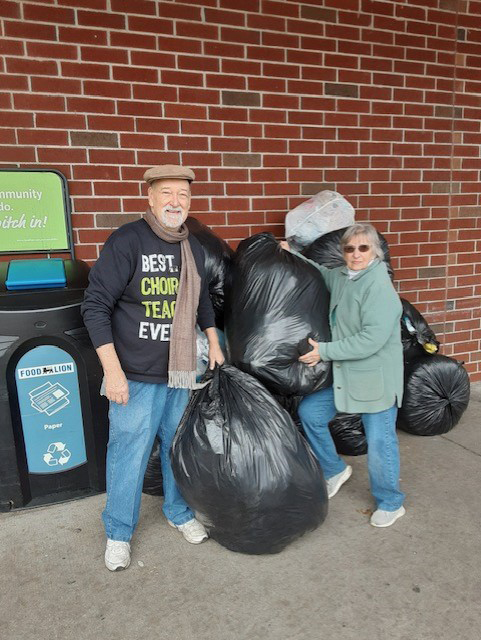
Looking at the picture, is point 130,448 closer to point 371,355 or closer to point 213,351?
point 213,351

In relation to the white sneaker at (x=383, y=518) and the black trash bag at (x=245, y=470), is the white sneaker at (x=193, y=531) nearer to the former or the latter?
the black trash bag at (x=245, y=470)

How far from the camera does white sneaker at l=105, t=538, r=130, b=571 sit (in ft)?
7.02

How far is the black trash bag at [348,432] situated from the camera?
120 inches

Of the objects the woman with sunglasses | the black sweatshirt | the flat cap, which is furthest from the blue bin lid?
the woman with sunglasses

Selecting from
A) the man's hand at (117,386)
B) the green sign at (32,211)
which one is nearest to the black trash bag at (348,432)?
the man's hand at (117,386)

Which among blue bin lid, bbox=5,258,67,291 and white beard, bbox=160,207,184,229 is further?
blue bin lid, bbox=5,258,67,291

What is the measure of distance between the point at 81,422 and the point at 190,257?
3.38 feet

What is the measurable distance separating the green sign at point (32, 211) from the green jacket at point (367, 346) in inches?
67.2

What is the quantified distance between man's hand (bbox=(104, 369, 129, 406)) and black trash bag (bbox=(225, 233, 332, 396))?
69cm

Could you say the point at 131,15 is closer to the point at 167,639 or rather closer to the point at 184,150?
the point at 184,150

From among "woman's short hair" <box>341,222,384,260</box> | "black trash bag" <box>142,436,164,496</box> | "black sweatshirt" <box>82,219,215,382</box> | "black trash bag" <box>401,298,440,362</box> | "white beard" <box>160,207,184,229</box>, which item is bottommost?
"black trash bag" <box>142,436,164,496</box>

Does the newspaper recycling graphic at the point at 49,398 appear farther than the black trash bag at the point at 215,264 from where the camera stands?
No

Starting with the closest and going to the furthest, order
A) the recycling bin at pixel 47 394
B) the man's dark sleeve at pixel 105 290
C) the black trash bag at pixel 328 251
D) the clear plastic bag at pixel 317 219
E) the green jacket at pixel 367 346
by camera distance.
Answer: the man's dark sleeve at pixel 105 290 < the green jacket at pixel 367 346 < the recycling bin at pixel 47 394 < the black trash bag at pixel 328 251 < the clear plastic bag at pixel 317 219

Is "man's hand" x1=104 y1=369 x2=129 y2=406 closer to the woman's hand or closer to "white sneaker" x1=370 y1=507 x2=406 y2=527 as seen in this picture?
the woman's hand
